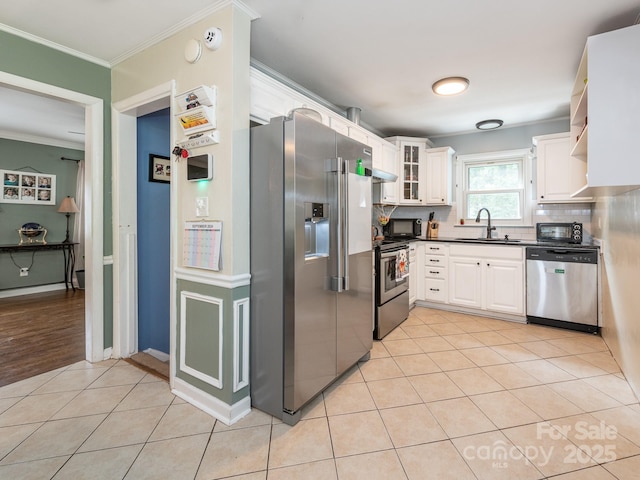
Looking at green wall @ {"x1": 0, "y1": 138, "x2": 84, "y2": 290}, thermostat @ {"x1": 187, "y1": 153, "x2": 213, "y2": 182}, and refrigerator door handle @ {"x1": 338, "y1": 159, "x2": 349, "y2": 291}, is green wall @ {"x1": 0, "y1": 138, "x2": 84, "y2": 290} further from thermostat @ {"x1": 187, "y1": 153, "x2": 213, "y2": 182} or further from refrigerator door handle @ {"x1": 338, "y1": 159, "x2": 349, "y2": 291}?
refrigerator door handle @ {"x1": 338, "y1": 159, "x2": 349, "y2": 291}

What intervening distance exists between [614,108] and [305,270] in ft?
6.37

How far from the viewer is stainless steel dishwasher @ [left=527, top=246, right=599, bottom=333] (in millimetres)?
3139

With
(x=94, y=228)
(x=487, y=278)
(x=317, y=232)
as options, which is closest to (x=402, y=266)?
(x=487, y=278)

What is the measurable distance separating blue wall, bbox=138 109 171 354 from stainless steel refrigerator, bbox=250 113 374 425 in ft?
4.02

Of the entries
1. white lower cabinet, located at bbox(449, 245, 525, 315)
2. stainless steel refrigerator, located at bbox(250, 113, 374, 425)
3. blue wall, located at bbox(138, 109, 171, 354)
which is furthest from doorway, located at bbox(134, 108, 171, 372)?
white lower cabinet, located at bbox(449, 245, 525, 315)

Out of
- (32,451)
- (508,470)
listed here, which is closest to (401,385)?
(508,470)

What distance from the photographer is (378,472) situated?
144cm

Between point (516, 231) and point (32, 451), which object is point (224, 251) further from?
point (516, 231)

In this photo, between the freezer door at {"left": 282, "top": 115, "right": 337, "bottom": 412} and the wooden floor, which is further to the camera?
the wooden floor

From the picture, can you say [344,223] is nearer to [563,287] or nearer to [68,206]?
[563,287]

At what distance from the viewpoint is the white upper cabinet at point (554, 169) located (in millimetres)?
3469

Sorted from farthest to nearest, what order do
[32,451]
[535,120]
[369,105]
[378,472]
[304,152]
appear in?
1. [535,120]
2. [369,105]
3. [304,152]
4. [32,451]
5. [378,472]

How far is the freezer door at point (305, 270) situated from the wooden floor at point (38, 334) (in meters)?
2.05

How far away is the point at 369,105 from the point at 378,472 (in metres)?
3.30
